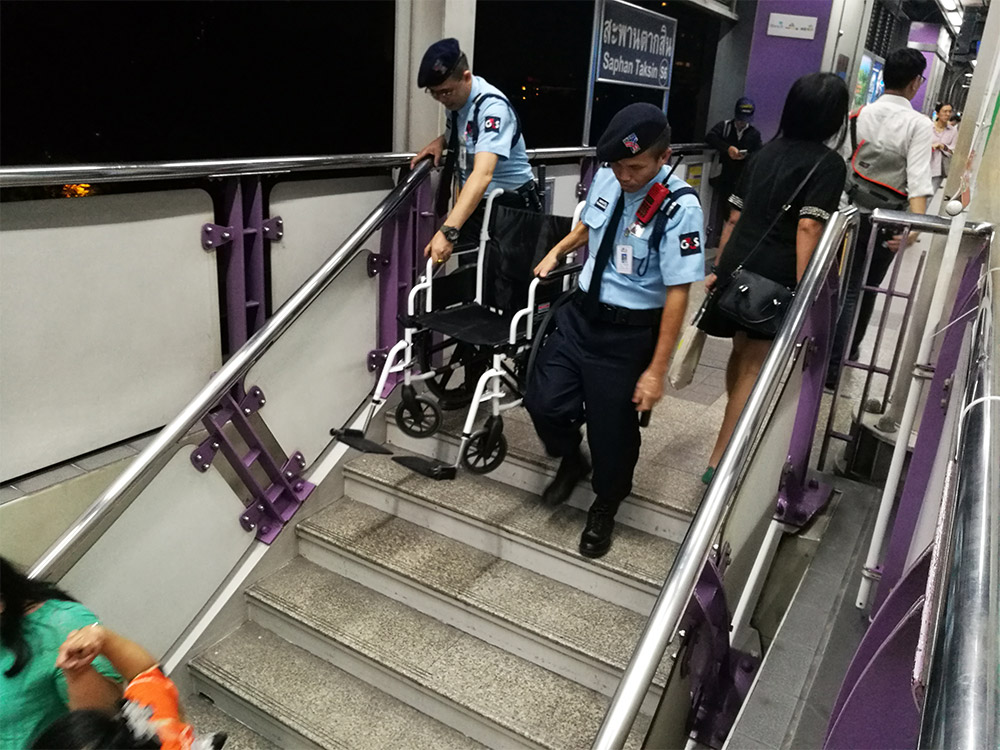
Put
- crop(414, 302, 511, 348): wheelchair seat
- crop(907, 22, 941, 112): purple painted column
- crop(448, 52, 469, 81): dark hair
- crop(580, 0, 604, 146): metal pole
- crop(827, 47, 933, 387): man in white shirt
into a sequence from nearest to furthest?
crop(414, 302, 511, 348): wheelchair seat → crop(448, 52, 469, 81): dark hair → crop(827, 47, 933, 387): man in white shirt → crop(580, 0, 604, 146): metal pole → crop(907, 22, 941, 112): purple painted column

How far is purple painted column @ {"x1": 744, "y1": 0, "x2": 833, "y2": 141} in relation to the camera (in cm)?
707

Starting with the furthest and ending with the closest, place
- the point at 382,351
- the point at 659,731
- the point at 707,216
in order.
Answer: the point at 707,216, the point at 382,351, the point at 659,731

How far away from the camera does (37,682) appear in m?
1.49

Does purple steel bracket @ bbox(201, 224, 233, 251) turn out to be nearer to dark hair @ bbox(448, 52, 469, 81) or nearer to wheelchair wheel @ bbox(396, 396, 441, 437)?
wheelchair wheel @ bbox(396, 396, 441, 437)

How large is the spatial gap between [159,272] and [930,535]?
2215 millimetres

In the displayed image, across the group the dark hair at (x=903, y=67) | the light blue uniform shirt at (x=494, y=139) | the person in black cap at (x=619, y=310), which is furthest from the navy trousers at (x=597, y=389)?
the dark hair at (x=903, y=67)

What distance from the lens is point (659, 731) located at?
A: 183cm

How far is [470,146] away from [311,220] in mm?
686

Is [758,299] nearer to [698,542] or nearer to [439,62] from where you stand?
[698,542]

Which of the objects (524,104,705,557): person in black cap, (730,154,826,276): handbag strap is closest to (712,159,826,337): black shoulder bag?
(730,154,826,276): handbag strap

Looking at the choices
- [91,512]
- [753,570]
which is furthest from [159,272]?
[753,570]

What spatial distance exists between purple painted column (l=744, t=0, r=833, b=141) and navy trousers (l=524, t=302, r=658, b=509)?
18.8 feet

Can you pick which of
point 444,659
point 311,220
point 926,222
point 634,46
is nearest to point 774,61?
point 634,46

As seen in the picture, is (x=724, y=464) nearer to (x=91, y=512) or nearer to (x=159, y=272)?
(x=91, y=512)
